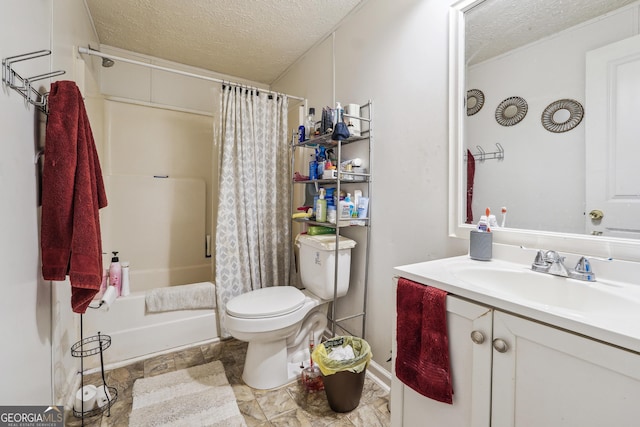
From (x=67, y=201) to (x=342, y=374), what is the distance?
1.38m

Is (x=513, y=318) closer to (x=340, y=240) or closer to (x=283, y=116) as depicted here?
(x=340, y=240)

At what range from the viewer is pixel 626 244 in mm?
842

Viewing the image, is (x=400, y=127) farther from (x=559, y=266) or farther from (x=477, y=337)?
(x=477, y=337)

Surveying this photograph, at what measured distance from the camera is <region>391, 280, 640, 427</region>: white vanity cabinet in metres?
0.55

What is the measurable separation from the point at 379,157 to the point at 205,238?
2.04m

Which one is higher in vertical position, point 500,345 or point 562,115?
point 562,115

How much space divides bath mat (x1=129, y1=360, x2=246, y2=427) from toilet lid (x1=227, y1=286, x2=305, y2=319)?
0.45m

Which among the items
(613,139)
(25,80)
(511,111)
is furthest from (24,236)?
(613,139)

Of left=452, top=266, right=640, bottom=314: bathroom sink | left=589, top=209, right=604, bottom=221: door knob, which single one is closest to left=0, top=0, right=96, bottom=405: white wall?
left=452, top=266, right=640, bottom=314: bathroom sink

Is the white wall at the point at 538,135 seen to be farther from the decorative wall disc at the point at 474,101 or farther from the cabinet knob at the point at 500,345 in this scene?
the cabinet knob at the point at 500,345

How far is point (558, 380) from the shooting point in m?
0.62

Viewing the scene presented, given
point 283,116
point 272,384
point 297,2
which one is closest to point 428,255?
point 272,384

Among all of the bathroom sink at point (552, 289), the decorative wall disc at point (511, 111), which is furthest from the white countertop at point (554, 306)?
the decorative wall disc at point (511, 111)

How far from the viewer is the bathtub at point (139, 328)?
1.79 metres
